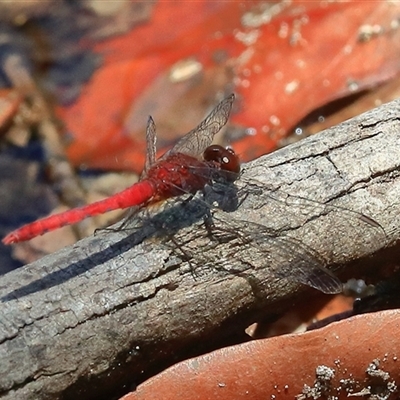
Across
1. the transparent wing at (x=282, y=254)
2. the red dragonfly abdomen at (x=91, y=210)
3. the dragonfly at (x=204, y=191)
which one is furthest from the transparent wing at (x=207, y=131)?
the transparent wing at (x=282, y=254)

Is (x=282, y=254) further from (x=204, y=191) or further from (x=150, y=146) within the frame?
(x=150, y=146)

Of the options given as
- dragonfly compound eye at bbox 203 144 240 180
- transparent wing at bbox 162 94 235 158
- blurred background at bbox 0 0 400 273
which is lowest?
dragonfly compound eye at bbox 203 144 240 180

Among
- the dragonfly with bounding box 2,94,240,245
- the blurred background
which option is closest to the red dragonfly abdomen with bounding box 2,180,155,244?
the dragonfly with bounding box 2,94,240,245

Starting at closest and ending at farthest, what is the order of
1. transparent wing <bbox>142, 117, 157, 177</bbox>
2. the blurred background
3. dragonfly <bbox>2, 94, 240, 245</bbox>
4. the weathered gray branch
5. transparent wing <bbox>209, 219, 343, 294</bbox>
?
1. the weathered gray branch
2. transparent wing <bbox>209, 219, 343, 294</bbox>
3. dragonfly <bbox>2, 94, 240, 245</bbox>
4. transparent wing <bbox>142, 117, 157, 177</bbox>
5. the blurred background

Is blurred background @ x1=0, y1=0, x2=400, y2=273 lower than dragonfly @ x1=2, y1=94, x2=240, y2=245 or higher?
higher

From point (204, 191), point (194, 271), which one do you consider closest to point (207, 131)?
point (204, 191)

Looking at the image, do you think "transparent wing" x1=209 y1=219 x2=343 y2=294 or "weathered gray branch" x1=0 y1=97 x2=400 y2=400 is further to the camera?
"transparent wing" x1=209 y1=219 x2=343 y2=294

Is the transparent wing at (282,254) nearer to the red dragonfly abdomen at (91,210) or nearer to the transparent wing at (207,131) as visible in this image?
the red dragonfly abdomen at (91,210)

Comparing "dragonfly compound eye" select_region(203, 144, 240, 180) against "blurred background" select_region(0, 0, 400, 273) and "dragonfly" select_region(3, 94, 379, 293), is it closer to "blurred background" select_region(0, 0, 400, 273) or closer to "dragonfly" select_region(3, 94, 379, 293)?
"dragonfly" select_region(3, 94, 379, 293)
